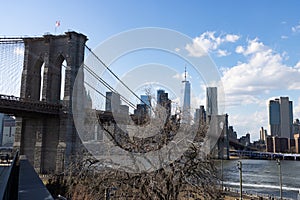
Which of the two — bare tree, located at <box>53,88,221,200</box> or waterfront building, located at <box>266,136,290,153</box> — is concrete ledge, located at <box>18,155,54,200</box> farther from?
waterfront building, located at <box>266,136,290,153</box>

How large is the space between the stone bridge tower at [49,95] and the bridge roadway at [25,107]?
3.18 feet

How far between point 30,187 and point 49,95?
25202 millimetres

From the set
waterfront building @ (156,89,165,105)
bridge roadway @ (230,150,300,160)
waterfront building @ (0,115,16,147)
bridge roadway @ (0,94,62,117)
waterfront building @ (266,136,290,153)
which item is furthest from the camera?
waterfront building @ (266,136,290,153)

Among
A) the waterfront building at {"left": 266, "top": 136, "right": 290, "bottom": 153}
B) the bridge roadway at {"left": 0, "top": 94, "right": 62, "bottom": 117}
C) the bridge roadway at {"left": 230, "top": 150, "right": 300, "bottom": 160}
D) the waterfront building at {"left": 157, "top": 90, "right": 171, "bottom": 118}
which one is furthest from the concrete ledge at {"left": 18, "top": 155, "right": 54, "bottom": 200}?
the waterfront building at {"left": 266, "top": 136, "right": 290, "bottom": 153}

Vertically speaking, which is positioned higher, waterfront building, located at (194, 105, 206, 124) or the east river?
waterfront building, located at (194, 105, 206, 124)

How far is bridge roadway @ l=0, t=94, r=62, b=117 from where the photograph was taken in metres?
24.1

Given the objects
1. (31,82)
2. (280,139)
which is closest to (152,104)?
(31,82)

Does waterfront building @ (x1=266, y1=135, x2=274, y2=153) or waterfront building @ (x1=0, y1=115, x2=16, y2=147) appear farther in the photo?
waterfront building @ (x1=266, y1=135, x2=274, y2=153)

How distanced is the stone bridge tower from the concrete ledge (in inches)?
786

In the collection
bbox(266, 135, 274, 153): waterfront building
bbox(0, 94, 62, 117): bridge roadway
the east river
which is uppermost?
bbox(0, 94, 62, 117): bridge roadway

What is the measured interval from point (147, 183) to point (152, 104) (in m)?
1.60

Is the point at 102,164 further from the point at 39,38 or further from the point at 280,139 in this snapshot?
the point at 280,139

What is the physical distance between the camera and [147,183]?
6.06 m

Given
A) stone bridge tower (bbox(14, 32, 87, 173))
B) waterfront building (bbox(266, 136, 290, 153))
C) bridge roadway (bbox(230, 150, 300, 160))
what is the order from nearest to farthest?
stone bridge tower (bbox(14, 32, 87, 173)) → bridge roadway (bbox(230, 150, 300, 160)) → waterfront building (bbox(266, 136, 290, 153))
